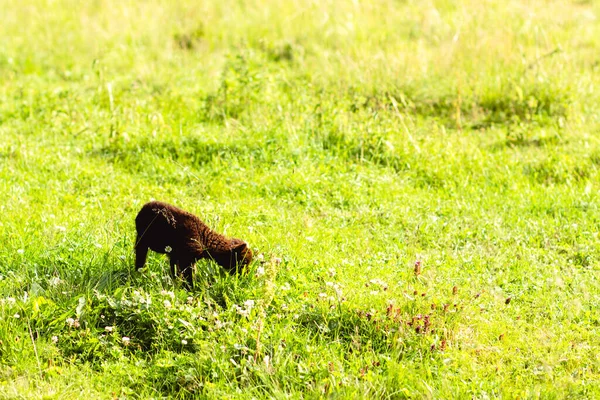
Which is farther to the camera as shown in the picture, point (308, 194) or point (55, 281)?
point (308, 194)

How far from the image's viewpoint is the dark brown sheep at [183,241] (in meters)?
4.94

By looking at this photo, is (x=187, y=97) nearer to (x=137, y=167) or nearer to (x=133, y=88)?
(x=133, y=88)

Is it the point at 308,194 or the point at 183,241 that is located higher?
the point at 183,241

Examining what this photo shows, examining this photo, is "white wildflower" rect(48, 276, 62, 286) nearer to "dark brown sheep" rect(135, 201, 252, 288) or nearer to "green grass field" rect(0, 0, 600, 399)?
"green grass field" rect(0, 0, 600, 399)

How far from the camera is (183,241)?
4.94 metres

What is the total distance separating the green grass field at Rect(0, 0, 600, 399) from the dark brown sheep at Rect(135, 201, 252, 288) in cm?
13

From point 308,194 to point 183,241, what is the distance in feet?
6.71

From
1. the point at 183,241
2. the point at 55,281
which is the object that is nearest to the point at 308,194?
the point at 183,241

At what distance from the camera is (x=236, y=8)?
1194 cm

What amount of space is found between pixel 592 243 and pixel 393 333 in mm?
2257

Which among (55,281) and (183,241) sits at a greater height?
(183,241)

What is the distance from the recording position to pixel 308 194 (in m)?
6.78

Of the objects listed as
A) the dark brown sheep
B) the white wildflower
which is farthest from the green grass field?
the dark brown sheep

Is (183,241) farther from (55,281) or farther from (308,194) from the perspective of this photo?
(308,194)
